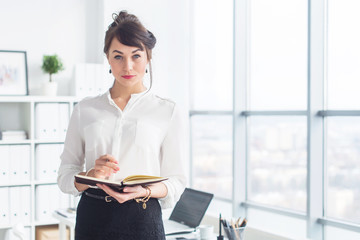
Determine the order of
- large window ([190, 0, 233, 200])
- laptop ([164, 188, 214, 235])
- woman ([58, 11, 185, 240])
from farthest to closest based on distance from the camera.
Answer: large window ([190, 0, 233, 200])
laptop ([164, 188, 214, 235])
woman ([58, 11, 185, 240])

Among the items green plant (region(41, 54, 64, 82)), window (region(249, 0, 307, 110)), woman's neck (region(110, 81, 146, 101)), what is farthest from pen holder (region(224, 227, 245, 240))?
green plant (region(41, 54, 64, 82))

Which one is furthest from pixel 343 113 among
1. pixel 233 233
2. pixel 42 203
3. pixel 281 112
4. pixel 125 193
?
pixel 42 203

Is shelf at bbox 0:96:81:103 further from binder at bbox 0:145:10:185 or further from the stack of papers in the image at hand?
binder at bbox 0:145:10:185

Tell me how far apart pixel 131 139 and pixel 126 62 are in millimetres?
275

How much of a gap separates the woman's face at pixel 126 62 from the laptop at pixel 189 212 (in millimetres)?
1365

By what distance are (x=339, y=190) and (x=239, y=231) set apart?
1507 millimetres

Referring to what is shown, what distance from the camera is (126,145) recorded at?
64.7 inches

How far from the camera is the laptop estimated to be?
2.88 metres

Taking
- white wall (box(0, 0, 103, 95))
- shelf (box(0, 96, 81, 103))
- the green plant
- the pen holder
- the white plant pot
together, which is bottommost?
the pen holder

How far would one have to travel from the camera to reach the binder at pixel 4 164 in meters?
3.87

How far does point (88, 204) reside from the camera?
1.64 m

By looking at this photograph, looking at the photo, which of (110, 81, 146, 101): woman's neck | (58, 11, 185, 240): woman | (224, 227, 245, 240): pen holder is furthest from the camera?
(224, 227, 245, 240): pen holder

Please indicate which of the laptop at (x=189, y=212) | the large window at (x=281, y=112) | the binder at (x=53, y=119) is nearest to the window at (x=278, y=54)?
the large window at (x=281, y=112)

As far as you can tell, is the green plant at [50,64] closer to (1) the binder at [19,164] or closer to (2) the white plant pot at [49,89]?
(2) the white plant pot at [49,89]
